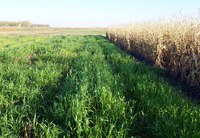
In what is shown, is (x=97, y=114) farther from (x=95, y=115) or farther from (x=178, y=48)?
(x=178, y=48)

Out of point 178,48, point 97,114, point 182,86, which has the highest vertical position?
point 178,48

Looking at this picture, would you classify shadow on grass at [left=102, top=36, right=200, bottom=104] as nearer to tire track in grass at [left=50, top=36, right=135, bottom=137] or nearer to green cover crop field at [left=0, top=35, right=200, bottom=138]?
green cover crop field at [left=0, top=35, right=200, bottom=138]

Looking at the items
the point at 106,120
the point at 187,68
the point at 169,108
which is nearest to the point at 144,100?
the point at 169,108

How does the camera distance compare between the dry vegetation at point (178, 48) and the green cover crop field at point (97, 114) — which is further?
the dry vegetation at point (178, 48)

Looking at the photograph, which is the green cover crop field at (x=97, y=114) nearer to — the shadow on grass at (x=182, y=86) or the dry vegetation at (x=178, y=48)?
the shadow on grass at (x=182, y=86)

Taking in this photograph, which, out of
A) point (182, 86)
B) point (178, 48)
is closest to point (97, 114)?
point (182, 86)

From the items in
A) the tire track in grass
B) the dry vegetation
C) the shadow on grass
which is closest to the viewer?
the tire track in grass

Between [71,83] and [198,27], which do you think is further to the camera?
[198,27]

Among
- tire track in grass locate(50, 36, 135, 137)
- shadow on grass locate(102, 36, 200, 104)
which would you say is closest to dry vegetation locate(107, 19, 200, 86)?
shadow on grass locate(102, 36, 200, 104)

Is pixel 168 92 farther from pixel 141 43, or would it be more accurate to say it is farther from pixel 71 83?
pixel 141 43

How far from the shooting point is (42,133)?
4582 mm

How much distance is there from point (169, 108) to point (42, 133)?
2.06m

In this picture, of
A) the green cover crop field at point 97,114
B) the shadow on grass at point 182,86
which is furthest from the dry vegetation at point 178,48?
the green cover crop field at point 97,114

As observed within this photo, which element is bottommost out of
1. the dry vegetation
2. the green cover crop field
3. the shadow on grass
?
the shadow on grass
